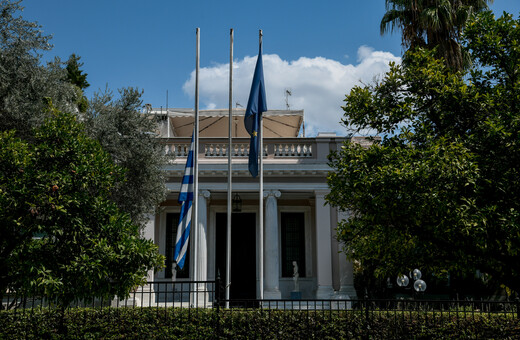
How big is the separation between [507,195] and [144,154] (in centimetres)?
920

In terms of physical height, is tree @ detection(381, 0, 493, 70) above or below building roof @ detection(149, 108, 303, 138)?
above

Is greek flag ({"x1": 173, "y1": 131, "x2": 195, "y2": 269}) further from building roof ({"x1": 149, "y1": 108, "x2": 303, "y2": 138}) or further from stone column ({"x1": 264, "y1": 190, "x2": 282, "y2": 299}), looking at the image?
building roof ({"x1": 149, "y1": 108, "x2": 303, "y2": 138})

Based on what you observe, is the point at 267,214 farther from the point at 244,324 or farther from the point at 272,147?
the point at 244,324

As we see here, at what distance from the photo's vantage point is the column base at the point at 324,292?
1728 cm

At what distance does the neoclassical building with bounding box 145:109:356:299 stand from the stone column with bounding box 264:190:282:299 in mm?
34

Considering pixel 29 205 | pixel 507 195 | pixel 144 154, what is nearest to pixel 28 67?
pixel 144 154

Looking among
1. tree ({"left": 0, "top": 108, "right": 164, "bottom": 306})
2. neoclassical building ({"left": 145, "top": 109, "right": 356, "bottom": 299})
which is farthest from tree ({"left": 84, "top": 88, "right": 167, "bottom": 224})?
tree ({"left": 0, "top": 108, "right": 164, "bottom": 306})

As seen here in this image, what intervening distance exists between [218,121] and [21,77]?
11127 millimetres

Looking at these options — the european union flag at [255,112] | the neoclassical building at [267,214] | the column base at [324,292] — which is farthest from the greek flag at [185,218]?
the column base at [324,292]

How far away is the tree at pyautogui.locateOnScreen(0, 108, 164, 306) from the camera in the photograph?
314 inches

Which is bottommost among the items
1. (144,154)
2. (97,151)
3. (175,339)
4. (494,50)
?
(175,339)

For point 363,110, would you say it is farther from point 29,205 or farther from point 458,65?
point 458,65

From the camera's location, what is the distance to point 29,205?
7.91m

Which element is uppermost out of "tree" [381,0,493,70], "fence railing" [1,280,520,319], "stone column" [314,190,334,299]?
"tree" [381,0,493,70]
